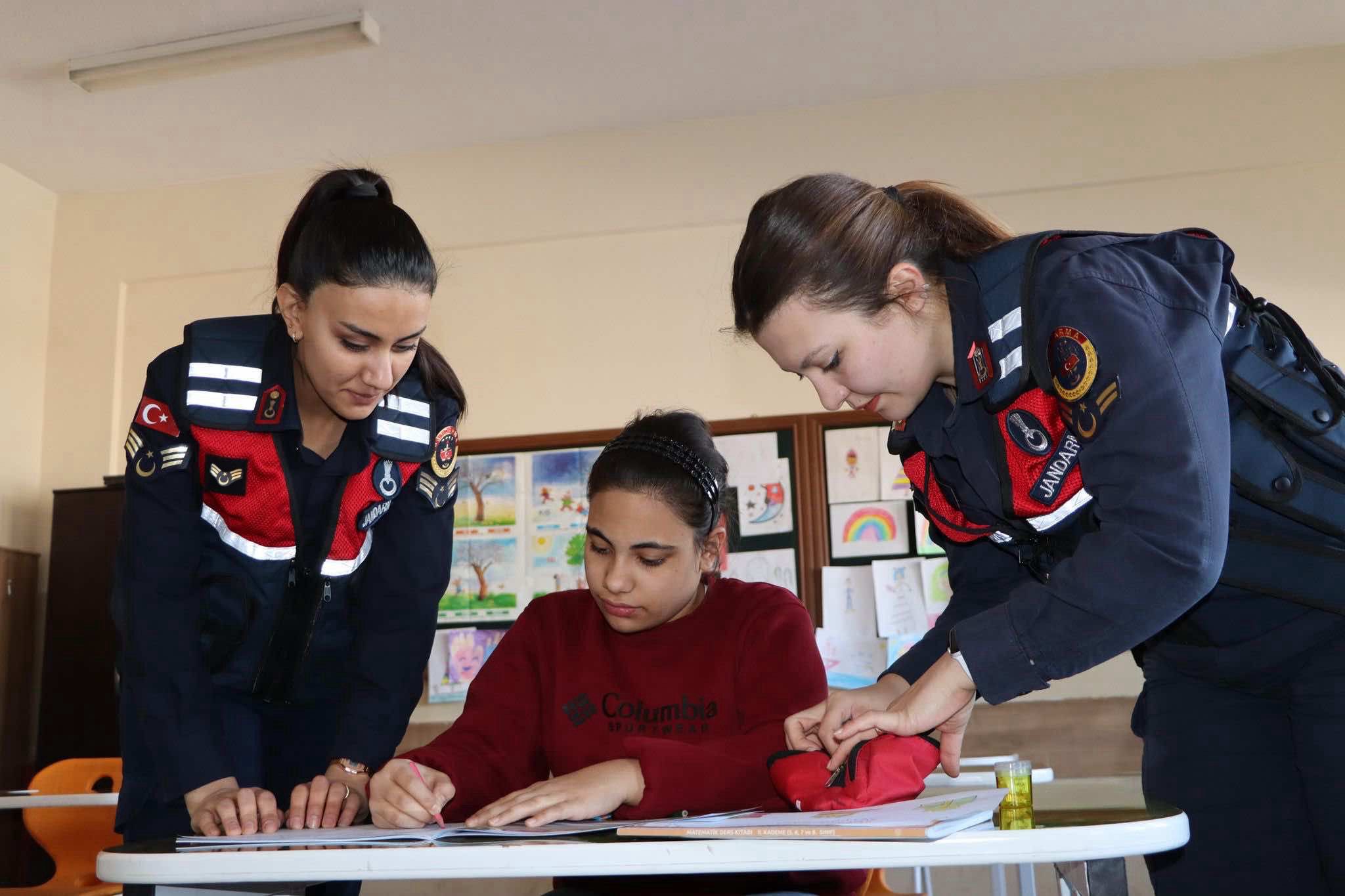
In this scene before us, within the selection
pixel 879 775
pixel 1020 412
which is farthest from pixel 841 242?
pixel 879 775

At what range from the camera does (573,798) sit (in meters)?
1.17

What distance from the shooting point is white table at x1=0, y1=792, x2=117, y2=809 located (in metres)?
2.54

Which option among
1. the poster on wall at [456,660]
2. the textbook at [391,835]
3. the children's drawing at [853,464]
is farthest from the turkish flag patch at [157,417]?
the children's drawing at [853,464]

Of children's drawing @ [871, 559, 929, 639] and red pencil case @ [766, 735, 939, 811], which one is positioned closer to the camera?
red pencil case @ [766, 735, 939, 811]

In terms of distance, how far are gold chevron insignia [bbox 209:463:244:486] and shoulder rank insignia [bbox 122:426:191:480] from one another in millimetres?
30

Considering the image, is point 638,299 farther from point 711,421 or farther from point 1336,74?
point 1336,74

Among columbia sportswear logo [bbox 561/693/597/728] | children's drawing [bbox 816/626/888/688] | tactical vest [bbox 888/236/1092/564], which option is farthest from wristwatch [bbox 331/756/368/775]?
children's drawing [bbox 816/626/888/688]

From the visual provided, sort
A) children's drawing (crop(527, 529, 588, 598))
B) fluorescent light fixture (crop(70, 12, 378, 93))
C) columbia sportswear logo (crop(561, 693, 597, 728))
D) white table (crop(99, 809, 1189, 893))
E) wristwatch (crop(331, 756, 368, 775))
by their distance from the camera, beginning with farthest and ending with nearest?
children's drawing (crop(527, 529, 588, 598)) → fluorescent light fixture (crop(70, 12, 378, 93)) → columbia sportswear logo (crop(561, 693, 597, 728)) → wristwatch (crop(331, 756, 368, 775)) → white table (crop(99, 809, 1189, 893))

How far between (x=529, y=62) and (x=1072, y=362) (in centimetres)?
301

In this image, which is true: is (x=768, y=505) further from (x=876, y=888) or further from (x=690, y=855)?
(x=690, y=855)

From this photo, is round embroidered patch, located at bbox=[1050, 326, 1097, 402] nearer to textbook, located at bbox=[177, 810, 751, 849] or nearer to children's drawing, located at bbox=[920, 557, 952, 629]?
textbook, located at bbox=[177, 810, 751, 849]

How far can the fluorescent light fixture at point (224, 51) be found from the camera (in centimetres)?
346

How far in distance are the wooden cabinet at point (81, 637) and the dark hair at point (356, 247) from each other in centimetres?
258

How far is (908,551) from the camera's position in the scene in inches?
146
